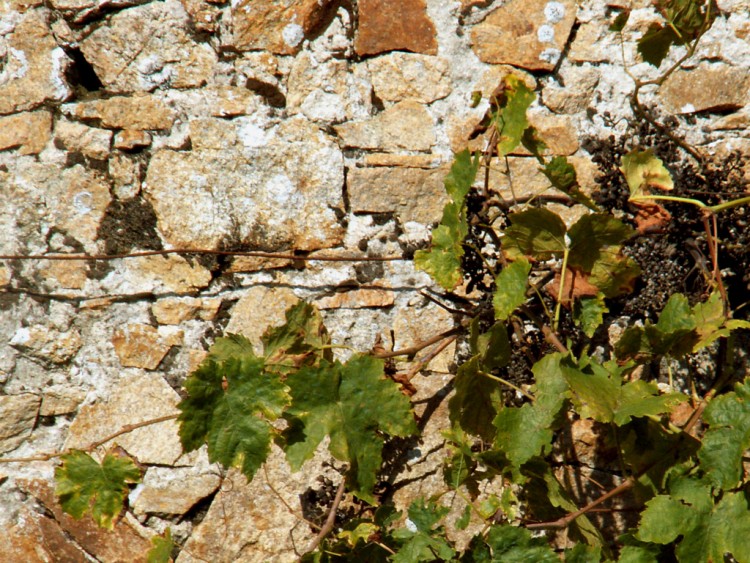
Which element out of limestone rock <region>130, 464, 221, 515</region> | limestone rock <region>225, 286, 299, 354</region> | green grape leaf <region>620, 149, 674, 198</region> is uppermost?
green grape leaf <region>620, 149, 674, 198</region>

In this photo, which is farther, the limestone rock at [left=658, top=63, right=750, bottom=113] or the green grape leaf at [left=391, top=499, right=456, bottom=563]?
the limestone rock at [left=658, top=63, right=750, bottom=113]

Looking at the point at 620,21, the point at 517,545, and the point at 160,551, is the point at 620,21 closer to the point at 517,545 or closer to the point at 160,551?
the point at 517,545

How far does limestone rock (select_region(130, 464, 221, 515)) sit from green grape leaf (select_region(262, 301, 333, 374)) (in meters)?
0.35

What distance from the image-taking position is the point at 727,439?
1278 mm

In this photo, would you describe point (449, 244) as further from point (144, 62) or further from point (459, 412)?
point (144, 62)

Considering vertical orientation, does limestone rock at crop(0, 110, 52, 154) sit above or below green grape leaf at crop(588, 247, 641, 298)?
above

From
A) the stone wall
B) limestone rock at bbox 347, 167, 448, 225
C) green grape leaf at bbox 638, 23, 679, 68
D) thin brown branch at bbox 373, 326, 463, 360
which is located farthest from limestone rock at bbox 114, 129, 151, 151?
green grape leaf at bbox 638, 23, 679, 68

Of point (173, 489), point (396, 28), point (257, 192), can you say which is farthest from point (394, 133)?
point (173, 489)

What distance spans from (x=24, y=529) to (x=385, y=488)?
840 millimetres

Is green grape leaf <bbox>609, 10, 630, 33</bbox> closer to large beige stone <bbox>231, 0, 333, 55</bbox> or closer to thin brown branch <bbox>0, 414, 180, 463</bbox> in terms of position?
large beige stone <bbox>231, 0, 333, 55</bbox>

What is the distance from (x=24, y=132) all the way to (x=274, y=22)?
2.12ft

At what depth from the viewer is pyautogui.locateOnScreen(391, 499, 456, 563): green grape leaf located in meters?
1.48

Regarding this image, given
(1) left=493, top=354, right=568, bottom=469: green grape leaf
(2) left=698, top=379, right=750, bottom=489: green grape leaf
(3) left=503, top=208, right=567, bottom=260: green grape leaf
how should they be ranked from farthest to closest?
(3) left=503, top=208, right=567, bottom=260: green grape leaf, (1) left=493, top=354, right=568, bottom=469: green grape leaf, (2) left=698, top=379, right=750, bottom=489: green grape leaf

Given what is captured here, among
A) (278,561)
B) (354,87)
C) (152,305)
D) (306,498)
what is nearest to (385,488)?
(306,498)
